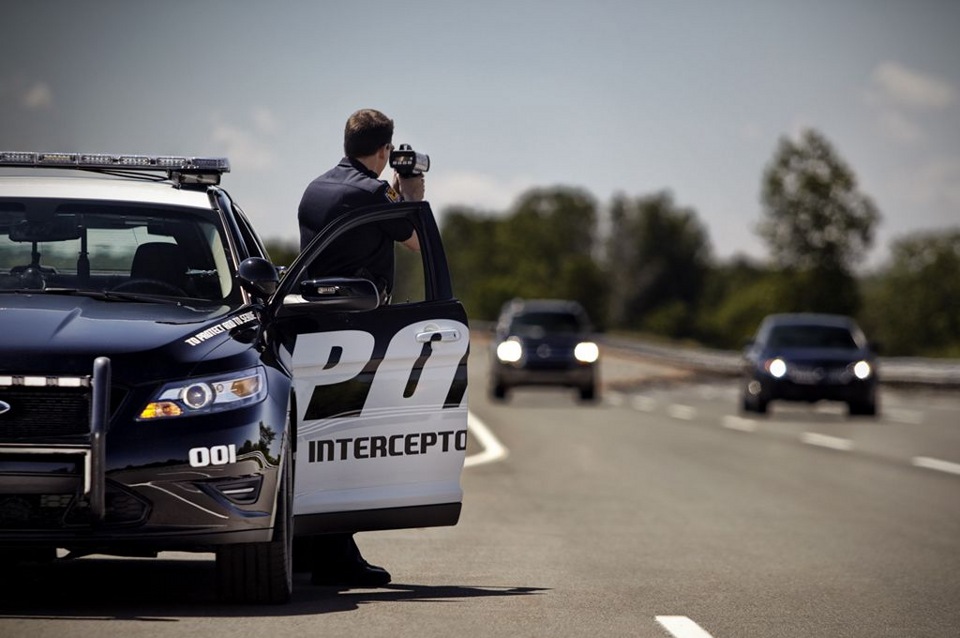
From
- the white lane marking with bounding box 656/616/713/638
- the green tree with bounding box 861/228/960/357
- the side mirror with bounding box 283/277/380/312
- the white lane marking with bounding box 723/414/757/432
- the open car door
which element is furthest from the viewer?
the green tree with bounding box 861/228/960/357

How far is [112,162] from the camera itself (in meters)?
8.18

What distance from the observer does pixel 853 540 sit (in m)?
10.9

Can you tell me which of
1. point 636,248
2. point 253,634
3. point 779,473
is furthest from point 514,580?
point 636,248

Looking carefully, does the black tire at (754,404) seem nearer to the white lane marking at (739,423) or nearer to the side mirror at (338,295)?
the white lane marking at (739,423)

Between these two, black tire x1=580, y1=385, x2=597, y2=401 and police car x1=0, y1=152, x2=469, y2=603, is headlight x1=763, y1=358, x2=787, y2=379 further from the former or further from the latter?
A: police car x1=0, y1=152, x2=469, y2=603

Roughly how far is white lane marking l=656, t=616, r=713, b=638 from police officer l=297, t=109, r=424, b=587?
5.12 feet

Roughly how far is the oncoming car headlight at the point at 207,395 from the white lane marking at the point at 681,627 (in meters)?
1.89

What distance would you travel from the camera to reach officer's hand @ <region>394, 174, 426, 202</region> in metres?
8.30

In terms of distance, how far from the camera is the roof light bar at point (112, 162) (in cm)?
810

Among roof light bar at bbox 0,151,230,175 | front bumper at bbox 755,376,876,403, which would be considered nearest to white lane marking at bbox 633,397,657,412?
front bumper at bbox 755,376,876,403

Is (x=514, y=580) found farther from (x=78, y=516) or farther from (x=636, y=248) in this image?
(x=636, y=248)

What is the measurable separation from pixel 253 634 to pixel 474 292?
619ft

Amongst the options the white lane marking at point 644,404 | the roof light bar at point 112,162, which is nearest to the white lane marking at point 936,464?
the roof light bar at point 112,162

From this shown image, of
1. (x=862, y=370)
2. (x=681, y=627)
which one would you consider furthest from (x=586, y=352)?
(x=681, y=627)
